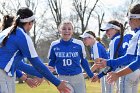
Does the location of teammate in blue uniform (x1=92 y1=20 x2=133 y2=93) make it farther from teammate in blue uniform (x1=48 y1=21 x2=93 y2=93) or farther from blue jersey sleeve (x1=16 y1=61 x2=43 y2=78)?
blue jersey sleeve (x1=16 y1=61 x2=43 y2=78)

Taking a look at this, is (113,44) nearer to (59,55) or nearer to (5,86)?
(59,55)

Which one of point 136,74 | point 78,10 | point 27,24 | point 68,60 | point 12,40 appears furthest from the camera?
point 78,10

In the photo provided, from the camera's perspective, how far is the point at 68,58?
9.05 m

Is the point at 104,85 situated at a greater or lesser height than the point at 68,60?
lesser

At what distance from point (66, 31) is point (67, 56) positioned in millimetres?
533

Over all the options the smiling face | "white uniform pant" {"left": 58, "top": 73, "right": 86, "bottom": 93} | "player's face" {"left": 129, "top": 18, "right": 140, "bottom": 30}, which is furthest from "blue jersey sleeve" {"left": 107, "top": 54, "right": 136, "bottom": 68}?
the smiling face

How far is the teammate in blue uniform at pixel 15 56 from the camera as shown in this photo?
605 cm

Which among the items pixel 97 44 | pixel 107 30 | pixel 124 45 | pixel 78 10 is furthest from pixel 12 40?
pixel 78 10

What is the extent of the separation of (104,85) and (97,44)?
1.07 meters

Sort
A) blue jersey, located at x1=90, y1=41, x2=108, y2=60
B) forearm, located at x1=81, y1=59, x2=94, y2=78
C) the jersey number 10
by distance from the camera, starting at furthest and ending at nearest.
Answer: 1. blue jersey, located at x1=90, y1=41, x2=108, y2=60
2. forearm, located at x1=81, y1=59, x2=94, y2=78
3. the jersey number 10

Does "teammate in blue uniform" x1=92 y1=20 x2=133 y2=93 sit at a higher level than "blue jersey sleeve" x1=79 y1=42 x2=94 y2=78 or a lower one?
higher

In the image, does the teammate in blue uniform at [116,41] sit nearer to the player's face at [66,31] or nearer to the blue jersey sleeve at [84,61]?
the blue jersey sleeve at [84,61]

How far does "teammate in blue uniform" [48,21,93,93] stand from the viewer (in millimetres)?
8969

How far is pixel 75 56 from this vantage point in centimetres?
911
